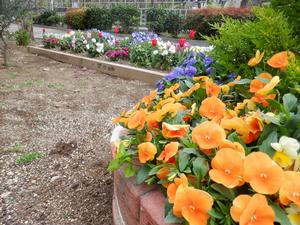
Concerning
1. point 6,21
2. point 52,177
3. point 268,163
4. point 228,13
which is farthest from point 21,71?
point 228,13

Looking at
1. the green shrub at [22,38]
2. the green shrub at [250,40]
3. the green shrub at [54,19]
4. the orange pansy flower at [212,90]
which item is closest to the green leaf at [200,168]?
the orange pansy flower at [212,90]

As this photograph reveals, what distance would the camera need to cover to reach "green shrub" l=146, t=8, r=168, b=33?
1404 centimetres

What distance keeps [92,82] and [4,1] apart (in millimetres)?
2903

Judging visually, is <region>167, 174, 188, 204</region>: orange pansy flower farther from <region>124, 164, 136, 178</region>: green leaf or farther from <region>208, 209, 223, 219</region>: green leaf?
<region>124, 164, 136, 178</region>: green leaf

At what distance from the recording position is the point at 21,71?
620 centimetres

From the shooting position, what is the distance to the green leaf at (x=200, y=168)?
43.8 inches

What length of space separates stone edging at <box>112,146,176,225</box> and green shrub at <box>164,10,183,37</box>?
12721 millimetres

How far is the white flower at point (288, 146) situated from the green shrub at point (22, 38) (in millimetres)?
9337

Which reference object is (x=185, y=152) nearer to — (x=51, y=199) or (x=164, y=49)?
(x=51, y=199)

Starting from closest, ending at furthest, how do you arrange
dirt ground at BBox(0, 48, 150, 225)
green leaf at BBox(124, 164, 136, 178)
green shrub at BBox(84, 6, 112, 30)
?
green leaf at BBox(124, 164, 136, 178), dirt ground at BBox(0, 48, 150, 225), green shrub at BBox(84, 6, 112, 30)

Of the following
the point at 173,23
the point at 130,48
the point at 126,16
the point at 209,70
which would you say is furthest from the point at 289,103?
the point at 126,16

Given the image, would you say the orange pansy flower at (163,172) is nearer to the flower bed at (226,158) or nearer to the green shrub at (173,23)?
the flower bed at (226,158)

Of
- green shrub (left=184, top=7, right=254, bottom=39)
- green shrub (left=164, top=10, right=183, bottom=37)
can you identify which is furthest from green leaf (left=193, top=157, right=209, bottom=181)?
green shrub (left=164, top=10, right=183, bottom=37)

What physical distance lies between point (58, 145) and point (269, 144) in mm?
2331
